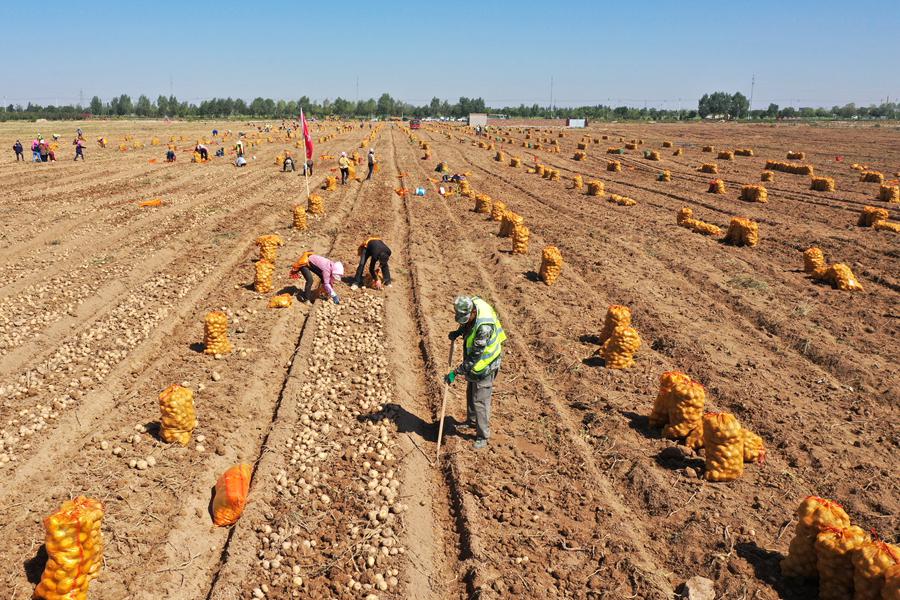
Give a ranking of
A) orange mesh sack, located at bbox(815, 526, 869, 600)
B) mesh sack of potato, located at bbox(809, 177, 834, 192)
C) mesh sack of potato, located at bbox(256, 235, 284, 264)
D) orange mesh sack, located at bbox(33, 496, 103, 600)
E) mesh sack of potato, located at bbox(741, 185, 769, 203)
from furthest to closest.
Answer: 1. mesh sack of potato, located at bbox(809, 177, 834, 192)
2. mesh sack of potato, located at bbox(741, 185, 769, 203)
3. mesh sack of potato, located at bbox(256, 235, 284, 264)
4. orange mesh sack, located at bbox(815, 526, 869, 600)
5. orange mesh sack, located at bbox(33, 496, 103, 600)

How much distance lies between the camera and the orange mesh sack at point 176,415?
769 centimetres

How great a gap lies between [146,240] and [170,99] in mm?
182265

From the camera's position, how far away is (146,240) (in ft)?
61.5

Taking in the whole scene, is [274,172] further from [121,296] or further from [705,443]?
[705,443]

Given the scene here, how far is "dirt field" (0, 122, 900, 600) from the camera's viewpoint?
621cm

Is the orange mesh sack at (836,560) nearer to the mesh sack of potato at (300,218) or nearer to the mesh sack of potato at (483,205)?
the mesh sack of potato at (300,218)

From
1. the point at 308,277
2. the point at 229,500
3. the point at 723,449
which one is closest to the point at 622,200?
the point at 308,277

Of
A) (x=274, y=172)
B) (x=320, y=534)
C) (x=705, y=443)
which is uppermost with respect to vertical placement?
(x=274, y=172)

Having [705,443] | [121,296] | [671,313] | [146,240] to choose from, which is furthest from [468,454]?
[146,240]

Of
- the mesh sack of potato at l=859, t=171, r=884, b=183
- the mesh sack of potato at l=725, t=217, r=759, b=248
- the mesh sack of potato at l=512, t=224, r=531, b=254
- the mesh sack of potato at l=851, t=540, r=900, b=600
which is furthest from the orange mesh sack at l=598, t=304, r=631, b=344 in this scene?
the mesh sack of potato at l=859, t=171, r=884, b=183

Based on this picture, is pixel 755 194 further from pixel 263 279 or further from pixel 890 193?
pixel 263 279

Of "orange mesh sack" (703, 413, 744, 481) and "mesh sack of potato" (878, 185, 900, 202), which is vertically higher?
"mesh sack of potato" (878, 185, 900, 202)

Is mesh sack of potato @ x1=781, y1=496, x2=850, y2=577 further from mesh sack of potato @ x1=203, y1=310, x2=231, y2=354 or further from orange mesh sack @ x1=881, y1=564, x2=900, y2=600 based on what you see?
mesh sack of potato @ x1=203, y1=310, x2=231, y2=354

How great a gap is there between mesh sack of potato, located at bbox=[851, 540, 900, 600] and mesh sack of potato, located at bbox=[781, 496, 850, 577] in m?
0.50
